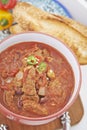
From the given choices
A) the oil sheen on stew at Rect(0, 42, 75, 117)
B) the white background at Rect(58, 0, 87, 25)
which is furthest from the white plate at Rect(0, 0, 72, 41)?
the oil sheen on stew at Rect(0, 42, 75, 117)

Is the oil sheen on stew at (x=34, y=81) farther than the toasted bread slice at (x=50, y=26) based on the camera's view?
No

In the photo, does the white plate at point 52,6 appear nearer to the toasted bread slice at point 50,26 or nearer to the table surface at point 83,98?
the toasted bread slice at point 50,26

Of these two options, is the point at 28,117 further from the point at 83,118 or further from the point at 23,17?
the point at 23,17

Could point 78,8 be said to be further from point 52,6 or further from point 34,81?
point 34,81

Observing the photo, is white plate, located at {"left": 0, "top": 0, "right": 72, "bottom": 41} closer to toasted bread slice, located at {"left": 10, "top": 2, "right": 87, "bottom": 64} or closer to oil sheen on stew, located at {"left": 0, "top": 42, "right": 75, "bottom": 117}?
toasted bread slice, located at {"left": 10, "top": 2, "right": 87, "bottom": 64}

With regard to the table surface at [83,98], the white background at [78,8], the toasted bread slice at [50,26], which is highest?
the white background at [78,8]

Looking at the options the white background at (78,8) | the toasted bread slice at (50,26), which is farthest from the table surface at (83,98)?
the white background at (78,8)
